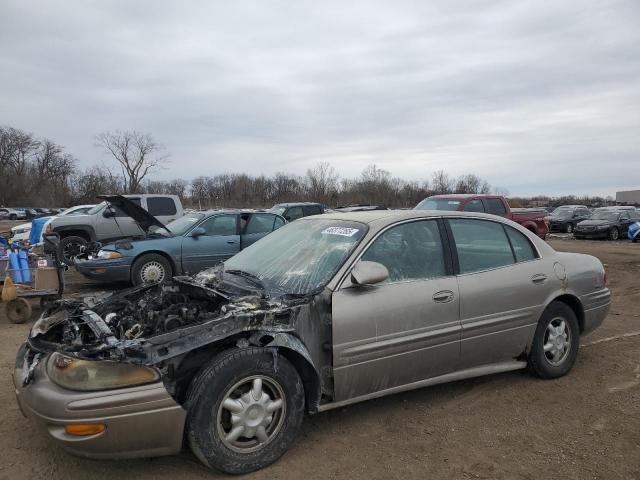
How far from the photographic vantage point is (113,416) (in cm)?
252

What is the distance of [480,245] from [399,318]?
116cm

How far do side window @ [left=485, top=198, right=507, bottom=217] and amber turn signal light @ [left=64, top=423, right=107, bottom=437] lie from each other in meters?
11.9

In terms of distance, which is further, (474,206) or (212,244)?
(474,206)

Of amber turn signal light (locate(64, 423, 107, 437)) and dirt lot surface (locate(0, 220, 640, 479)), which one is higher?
amber turn signal light (locate(64, 423, 107, 437))

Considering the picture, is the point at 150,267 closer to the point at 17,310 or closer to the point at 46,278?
the point at 46,278

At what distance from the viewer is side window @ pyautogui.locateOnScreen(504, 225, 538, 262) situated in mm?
4262

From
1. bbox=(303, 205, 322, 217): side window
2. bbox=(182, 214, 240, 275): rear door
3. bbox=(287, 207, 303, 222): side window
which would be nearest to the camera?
bbox=(182, 214, 240, 275): rear door

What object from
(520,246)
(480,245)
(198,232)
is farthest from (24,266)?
(520,246)

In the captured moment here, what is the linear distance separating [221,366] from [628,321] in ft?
19.5

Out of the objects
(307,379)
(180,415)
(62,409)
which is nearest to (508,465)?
(307,379)

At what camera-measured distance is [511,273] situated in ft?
13.3

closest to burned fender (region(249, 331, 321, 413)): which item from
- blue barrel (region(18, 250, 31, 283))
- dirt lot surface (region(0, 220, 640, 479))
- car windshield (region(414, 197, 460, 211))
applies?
dirt lot surface (region(0, 220, 640, 479))

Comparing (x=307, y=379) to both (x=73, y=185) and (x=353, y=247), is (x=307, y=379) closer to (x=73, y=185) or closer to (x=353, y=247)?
(x=353, y=247)

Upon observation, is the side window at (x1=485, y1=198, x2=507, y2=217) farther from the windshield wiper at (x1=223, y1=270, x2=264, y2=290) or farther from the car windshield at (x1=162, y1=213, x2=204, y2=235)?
the windshield wiper at (x1=223, y1=270, x2=264, y2=290)
